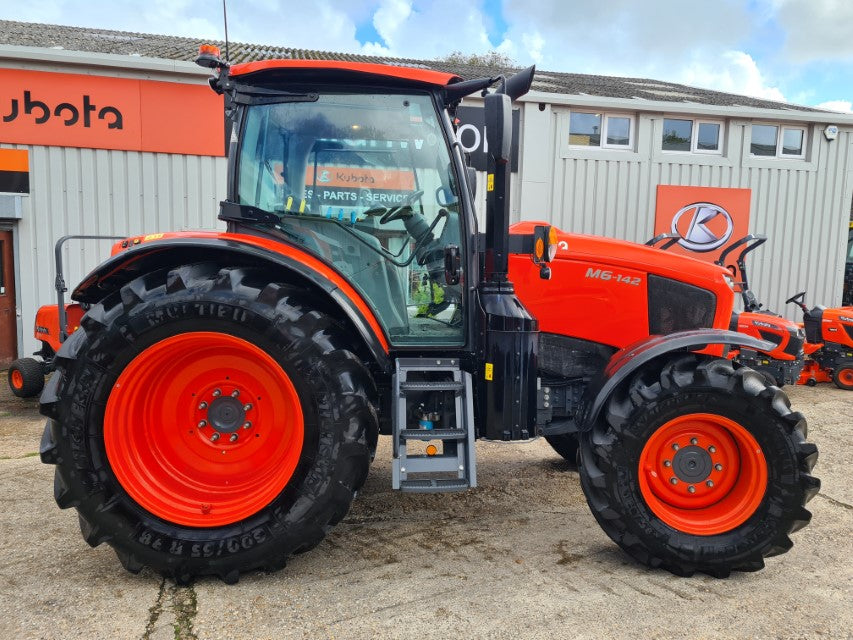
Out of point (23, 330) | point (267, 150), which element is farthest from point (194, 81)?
point (267, 150)

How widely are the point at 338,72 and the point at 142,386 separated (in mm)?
1642

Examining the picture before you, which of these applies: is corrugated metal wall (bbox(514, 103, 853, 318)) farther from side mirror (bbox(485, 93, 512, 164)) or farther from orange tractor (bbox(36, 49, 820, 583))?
side mirror (bbox(485, 93, 512, 164))

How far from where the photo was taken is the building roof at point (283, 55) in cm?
887

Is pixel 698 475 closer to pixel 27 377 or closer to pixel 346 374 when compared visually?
pixel 346 374

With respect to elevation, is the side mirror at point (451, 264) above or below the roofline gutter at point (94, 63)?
below

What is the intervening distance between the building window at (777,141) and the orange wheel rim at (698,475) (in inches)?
334

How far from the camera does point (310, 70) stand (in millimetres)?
2725

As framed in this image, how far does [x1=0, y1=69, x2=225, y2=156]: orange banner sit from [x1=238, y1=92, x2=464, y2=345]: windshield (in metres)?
5.77

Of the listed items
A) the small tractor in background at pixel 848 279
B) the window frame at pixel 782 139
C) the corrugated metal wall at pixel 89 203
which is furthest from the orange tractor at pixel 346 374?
the small tractor in background at pixel 848 279

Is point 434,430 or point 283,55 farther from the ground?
point 283,55

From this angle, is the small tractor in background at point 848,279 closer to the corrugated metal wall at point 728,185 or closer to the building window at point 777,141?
A: the corrugated metal wall at point 728,185

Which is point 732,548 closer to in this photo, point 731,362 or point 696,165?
point 731,362

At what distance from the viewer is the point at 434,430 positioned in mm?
2707

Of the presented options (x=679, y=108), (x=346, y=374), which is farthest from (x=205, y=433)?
(x=679, y=108)
